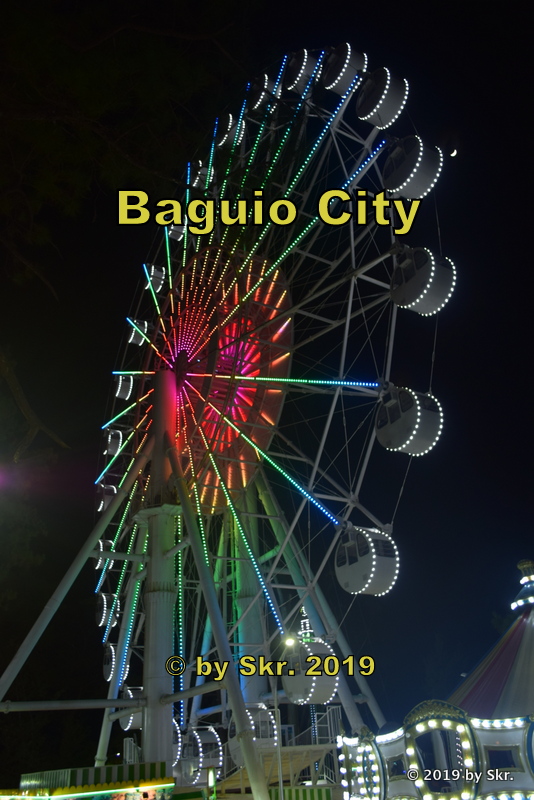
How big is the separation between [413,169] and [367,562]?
6.26m

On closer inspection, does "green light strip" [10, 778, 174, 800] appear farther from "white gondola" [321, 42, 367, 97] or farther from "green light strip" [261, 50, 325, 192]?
"white gondola" [321, 42, 367, 97]

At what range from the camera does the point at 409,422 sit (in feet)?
35.1

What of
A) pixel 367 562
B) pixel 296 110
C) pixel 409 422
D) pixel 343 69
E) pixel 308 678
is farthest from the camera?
pixel 343 69

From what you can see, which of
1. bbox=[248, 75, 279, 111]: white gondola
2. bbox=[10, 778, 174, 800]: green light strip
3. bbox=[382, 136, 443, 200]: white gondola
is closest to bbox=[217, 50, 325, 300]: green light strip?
bbox=[248, 75, 279, 111]: white gondola

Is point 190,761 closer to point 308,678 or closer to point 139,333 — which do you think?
point 308,678

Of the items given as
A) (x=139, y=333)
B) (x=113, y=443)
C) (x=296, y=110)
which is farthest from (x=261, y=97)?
(x=113, y=443)

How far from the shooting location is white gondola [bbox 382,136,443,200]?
37.1 ft

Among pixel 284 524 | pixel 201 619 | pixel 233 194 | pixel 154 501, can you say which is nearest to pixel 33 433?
pixel 154 501

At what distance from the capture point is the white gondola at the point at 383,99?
1209 cm

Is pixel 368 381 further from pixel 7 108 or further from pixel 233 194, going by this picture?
pixel 7 108

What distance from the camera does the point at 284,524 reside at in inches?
570

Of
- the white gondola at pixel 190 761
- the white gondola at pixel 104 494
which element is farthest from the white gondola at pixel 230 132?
the white gondola at pixel 190 761

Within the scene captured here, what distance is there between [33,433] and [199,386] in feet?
19.5

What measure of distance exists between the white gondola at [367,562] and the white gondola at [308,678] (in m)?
1.14
